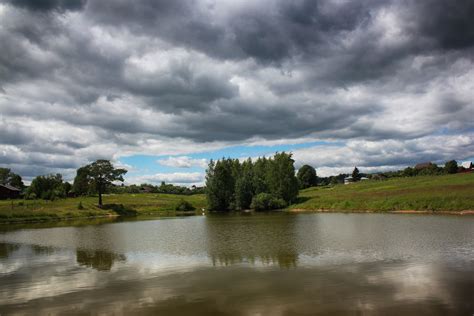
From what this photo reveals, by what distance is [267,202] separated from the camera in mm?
122938

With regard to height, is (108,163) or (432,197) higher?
(108,163)

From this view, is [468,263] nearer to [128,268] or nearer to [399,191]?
[128,268]

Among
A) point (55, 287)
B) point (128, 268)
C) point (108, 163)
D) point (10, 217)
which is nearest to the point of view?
point (55, 287)

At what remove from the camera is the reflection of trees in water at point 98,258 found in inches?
1170

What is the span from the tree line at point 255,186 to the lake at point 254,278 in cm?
8586

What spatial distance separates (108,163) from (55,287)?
107456mm

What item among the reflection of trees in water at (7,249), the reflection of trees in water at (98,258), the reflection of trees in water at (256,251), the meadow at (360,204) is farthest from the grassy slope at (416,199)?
the reflection of trees in water at (7,249)

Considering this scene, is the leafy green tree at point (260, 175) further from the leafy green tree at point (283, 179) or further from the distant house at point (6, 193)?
the distant house at point (6, 193)

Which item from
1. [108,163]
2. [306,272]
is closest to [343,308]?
[306,272]

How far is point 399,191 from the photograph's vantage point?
3720 inches

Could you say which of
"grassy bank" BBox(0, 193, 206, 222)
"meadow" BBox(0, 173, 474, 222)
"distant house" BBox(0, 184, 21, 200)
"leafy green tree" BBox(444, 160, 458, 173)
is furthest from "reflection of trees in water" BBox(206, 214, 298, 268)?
"leafy green tree" BBox(444, 160, 458, 173)

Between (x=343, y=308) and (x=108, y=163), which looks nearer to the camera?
(x=343, y=308)

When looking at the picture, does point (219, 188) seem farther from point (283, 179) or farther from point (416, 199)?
point (416, 199)

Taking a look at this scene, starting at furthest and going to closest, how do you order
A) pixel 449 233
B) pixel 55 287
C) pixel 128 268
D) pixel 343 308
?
pixel 449 233, pixel 128 268, pixel 55 287, pixel 343 308
